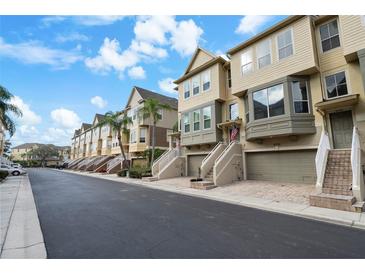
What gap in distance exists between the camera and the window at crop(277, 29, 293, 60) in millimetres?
12258

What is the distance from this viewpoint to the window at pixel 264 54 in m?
13.3

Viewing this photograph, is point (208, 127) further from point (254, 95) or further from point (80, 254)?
point (80, 254)

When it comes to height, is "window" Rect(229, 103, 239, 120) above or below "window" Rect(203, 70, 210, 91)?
below

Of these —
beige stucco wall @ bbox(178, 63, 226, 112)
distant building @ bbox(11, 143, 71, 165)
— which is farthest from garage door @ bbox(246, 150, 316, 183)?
distant building @ bbox(11, 143, 71, 165)

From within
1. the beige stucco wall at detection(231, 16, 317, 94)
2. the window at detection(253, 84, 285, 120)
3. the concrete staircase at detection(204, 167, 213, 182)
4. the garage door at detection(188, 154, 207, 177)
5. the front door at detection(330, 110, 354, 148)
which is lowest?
the concrete staircase at detection(204, 167, 213, 182)

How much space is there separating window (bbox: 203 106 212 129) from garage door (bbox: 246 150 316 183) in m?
4.40

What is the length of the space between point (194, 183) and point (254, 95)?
7.27 m

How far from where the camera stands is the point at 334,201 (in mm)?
7305

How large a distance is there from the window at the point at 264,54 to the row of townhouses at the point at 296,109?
0.22ft

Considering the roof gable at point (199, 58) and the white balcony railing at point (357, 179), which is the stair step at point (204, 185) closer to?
the white balcony railing at point (357, 179)

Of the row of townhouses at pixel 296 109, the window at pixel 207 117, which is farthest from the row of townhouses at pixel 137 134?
the row of townhouses at pixel 296 109

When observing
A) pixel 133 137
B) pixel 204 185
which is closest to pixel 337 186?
pixel 204 185

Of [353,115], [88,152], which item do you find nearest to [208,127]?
[353,115]

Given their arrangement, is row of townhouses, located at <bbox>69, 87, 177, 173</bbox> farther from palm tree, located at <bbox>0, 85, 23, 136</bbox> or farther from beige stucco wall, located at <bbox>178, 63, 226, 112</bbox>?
palm tree, located at <bbox>0, 85, 23, 136</bbox>
